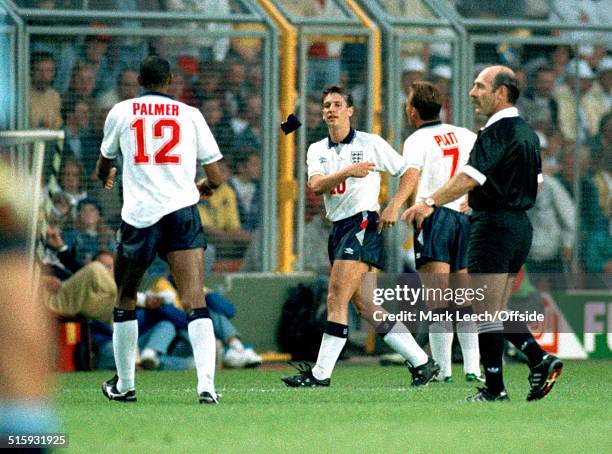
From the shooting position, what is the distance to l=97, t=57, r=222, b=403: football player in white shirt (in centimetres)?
944

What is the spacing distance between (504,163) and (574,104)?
778cm

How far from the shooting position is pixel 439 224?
1226 centimetres

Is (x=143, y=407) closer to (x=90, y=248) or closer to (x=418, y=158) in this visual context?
(x=418, y=158)

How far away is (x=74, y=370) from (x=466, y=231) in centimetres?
391

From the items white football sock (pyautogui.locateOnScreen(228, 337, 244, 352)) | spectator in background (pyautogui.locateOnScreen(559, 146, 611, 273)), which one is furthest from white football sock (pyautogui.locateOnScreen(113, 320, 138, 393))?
spectator in background (pyautogui.locateOnScreen(559, 146, 611, 273))

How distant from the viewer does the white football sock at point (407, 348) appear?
11.3 metres

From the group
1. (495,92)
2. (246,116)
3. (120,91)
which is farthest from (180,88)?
(495,92)

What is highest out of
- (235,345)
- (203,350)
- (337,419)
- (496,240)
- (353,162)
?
(353,162)

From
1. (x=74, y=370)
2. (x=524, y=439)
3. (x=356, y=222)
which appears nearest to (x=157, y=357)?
(x=74, y=370)

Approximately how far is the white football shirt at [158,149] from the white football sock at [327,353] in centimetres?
187

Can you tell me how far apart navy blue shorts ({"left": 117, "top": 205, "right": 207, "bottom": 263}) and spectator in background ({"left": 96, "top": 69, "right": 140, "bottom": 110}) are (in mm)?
5298

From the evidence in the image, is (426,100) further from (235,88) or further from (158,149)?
(235,88)

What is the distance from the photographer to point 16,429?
3254 millimetres

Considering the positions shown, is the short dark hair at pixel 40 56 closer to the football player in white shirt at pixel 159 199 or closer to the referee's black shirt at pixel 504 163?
the football player in white shirt at pixel 159 199
